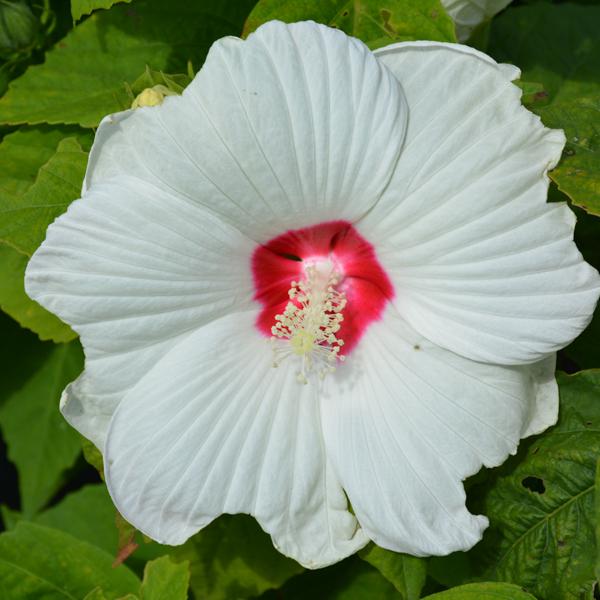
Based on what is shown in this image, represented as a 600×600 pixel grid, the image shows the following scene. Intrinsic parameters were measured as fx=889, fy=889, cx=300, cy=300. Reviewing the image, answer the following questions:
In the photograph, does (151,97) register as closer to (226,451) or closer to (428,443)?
(226,451)

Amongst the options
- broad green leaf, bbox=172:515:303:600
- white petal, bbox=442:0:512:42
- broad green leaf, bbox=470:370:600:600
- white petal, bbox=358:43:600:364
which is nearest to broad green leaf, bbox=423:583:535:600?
broad green leaf, bbox=470:370:600:600

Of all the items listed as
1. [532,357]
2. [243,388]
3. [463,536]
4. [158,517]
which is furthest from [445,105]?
[158,517]

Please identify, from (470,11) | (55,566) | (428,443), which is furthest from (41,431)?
(470,11)

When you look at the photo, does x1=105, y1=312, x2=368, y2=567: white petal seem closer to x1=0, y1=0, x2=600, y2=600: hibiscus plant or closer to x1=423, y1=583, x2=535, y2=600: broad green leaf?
x1=0, y1=0, x2=600, y2=600: hibiscus plant

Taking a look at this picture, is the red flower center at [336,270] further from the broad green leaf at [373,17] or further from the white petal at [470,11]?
the white petal at [470,11]

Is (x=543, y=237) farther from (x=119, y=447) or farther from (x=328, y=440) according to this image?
(x=119, y=447)

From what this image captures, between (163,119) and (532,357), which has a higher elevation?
(163,119)
